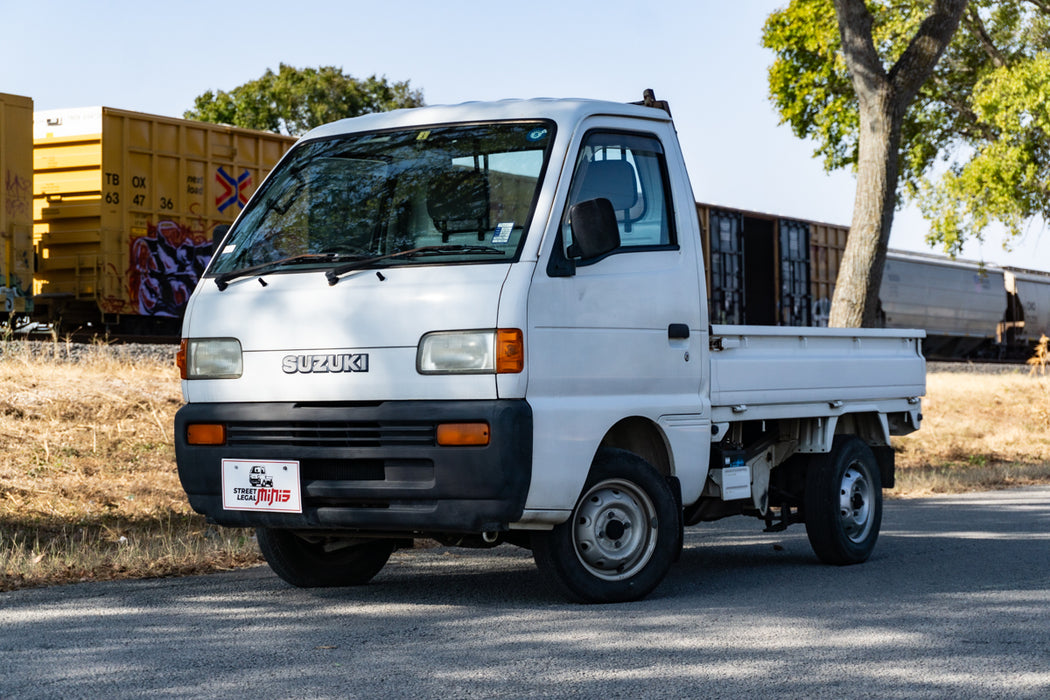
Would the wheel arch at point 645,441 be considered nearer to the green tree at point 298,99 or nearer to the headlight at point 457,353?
the headlight at point 457,353

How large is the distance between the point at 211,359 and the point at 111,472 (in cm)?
508

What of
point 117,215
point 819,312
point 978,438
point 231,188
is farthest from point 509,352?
point 819,312

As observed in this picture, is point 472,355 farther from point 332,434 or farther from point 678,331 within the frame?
point 678,331

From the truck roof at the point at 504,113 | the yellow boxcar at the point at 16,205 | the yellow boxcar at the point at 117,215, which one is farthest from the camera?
the yellow boxcar at the point at 117,215

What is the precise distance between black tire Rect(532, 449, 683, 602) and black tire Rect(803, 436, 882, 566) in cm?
174

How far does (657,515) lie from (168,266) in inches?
611

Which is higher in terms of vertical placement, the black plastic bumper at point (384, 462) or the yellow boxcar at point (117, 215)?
the yellow boxcar at point (117, 215)

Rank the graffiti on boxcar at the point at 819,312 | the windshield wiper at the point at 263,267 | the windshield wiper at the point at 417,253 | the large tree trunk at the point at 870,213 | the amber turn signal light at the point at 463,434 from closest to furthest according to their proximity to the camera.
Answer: the amber turn signal light at the point at 463,434
the windshield wiper at the point at 417,253
the windshield wiper at the point at 263,267
the large tree trunk at the point at 870,213
the graffiti on boxcar at the point at 819,312

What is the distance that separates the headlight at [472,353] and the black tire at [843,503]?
2866 millimetres

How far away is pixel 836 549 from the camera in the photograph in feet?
25.5

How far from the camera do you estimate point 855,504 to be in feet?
26.5

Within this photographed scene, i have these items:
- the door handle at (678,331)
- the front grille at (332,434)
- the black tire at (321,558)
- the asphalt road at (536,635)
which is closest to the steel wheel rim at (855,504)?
the asphalt road at (536,635)

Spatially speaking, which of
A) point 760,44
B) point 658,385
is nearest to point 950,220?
point 760,44

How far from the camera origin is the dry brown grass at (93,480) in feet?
24.1
